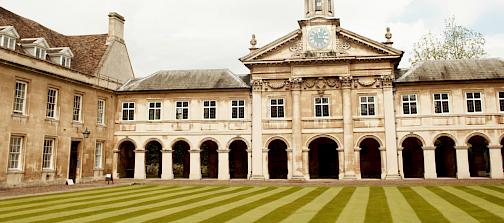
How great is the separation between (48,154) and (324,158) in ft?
70.5

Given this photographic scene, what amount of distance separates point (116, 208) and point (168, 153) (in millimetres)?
20761

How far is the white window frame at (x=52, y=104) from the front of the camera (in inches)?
1129

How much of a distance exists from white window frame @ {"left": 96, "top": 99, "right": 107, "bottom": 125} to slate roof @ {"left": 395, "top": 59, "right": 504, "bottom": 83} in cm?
2327

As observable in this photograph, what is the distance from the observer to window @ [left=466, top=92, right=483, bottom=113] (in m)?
31.7

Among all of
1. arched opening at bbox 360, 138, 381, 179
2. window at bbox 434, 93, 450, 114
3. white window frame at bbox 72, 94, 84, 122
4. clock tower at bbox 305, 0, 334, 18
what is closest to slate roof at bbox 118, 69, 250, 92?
white window frame at bbox 72, 94, 84, 122

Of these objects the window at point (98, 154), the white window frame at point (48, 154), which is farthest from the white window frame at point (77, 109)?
the window at point (98, 154)

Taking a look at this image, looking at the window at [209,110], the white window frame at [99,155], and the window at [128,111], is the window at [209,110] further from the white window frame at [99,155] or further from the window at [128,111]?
the white window frame at [99,155]

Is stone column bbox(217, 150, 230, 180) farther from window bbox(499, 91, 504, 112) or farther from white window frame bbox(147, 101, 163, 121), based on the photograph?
window bbox(499, 91, 504, 112)

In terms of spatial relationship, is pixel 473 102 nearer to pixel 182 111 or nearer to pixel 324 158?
pixel 324 158

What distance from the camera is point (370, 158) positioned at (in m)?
36.0

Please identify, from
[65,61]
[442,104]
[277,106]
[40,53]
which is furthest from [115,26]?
[442,104]

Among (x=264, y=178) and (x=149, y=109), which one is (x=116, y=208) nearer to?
(x=264, y=178)

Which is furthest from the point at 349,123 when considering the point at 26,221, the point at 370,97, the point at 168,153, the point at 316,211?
the point at 26,221

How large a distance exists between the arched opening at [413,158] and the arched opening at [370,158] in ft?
7.54
